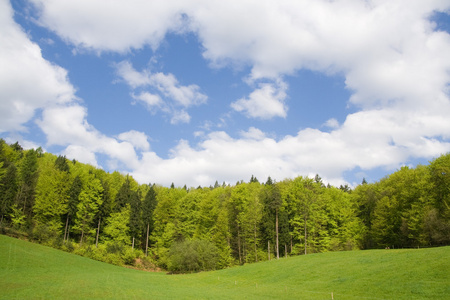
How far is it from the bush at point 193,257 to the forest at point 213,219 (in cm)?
22

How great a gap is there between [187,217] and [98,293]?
52.1 meters

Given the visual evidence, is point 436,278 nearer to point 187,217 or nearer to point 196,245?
point 196,245

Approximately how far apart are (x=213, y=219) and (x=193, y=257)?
1757 cm

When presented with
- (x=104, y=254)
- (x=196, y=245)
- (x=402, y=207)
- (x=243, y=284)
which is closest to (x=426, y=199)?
(x=402, y=207)

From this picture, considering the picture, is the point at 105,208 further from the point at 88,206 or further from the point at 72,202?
the point at 72,202

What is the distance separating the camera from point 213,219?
75125mm

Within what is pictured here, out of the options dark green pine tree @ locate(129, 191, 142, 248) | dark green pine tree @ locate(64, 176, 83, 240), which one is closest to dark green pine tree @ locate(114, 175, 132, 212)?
dark green pine tree @ locate(129, 191, 142, 248)

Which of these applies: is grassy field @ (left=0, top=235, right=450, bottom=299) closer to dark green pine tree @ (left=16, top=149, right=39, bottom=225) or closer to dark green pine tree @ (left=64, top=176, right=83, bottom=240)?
dark green pine tree @ (left=64, top=176, right=83, bottom=240)

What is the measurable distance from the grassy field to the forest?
725 inches

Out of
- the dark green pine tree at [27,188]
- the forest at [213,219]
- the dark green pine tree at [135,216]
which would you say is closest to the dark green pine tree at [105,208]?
the forest at [213,219]

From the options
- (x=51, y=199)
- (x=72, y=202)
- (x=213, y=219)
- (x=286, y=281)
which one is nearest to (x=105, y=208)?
(x=72, y=202)

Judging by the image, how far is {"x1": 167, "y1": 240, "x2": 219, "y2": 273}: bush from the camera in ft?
192

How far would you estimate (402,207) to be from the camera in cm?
5966

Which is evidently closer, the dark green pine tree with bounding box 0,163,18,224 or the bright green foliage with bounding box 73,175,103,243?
the dark green pine tree with bounding box 0,163,18,224
